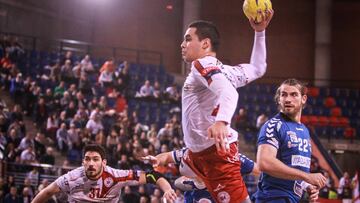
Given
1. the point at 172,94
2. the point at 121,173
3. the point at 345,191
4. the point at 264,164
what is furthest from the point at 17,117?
the point at 264,164

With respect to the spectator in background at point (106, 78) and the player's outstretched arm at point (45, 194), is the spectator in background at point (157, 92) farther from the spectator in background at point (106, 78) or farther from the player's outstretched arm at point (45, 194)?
the player's outstretched arm at point (45, 194)

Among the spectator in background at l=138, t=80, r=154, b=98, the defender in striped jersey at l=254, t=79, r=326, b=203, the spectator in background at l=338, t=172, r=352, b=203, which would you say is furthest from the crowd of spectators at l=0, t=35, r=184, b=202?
the defender in striped jersey at l=254, t=79, r=326, b=203

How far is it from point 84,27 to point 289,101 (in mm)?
22801

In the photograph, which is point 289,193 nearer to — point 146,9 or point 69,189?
point 69,189

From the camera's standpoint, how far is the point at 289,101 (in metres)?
5.26

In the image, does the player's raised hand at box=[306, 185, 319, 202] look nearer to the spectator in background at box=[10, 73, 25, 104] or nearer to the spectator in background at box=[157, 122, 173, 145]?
the spectator in background at box=[157, 122, 173, 145]

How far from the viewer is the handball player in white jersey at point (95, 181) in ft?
22.5

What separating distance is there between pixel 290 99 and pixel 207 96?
3.04 ft

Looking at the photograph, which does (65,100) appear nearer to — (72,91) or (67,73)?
(72,91)

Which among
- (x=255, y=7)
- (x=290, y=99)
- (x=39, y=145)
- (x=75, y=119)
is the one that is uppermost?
(x=255, y=7)

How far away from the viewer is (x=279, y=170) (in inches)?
184

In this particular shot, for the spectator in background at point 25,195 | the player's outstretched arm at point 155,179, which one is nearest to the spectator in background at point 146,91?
the spectator in background at point 25,195

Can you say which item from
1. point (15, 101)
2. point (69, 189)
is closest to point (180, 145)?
point (15, 101)

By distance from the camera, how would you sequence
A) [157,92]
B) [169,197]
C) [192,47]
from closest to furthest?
[192,47]
[169,197]
[157,92]
